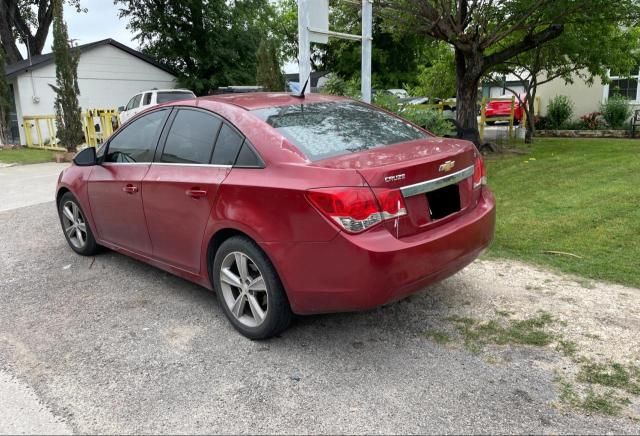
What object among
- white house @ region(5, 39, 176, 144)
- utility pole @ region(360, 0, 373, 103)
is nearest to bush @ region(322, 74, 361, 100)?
utility pole @ region(360, 0, 373, 103)

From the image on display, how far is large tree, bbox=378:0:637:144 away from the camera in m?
10.1

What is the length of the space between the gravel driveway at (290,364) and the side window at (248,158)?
116 centimetres

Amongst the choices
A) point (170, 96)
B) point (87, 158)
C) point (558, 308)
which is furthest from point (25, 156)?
point (558, 308)

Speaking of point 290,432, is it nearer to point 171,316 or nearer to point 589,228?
point 171,316

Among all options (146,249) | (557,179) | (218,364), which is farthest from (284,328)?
(557,179)

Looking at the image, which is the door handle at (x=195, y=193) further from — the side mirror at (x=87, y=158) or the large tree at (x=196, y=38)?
the large tree at (x=196, y=38)

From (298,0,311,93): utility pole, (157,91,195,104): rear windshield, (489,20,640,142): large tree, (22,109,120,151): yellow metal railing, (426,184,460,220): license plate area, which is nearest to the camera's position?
(426,184,460,220): license plate area

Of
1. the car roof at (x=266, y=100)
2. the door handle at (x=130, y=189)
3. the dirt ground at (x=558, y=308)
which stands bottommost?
the dirt ground at (x=558, y=308)

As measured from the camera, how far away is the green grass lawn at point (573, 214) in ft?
15.7

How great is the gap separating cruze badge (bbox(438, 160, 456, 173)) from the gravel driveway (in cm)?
108

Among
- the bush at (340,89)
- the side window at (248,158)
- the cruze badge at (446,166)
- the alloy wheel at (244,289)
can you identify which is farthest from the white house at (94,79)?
the cruze badge at (446,166)

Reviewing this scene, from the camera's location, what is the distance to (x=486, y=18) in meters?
10.7

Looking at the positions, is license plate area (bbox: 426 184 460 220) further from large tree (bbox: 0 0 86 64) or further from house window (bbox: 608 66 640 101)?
large tree (bbox: 0 0 86 64)

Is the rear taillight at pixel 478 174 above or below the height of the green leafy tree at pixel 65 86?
below
